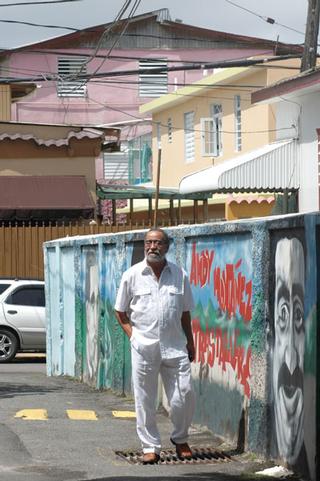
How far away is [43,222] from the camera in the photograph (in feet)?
99.9

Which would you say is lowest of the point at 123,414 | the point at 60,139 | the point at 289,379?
the point at 123,414

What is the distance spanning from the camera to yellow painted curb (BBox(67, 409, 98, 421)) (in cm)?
1334

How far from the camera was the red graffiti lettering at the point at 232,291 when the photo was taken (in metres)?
10.9

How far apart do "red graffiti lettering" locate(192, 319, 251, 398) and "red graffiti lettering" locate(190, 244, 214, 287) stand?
17.2 inches

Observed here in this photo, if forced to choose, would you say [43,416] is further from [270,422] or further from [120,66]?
[120,66]

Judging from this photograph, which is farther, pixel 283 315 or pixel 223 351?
pixel 223 351

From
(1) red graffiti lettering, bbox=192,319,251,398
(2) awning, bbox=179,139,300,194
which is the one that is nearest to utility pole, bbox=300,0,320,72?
(2) awning, bbox=179,139,300,194

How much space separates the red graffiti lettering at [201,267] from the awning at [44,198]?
18046 mm

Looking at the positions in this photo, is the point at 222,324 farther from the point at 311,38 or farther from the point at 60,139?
the point at 60,139

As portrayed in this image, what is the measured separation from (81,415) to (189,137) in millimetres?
30811

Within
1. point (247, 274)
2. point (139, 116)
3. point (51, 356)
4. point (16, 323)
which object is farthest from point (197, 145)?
point (247, 274)

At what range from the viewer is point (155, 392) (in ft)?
34.2

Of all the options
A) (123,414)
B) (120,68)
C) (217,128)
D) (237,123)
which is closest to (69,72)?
(120,68)

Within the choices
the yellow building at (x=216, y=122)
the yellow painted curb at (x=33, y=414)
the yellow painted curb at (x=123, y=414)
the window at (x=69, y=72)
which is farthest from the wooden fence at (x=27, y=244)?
the window at (x=69, y=72)
